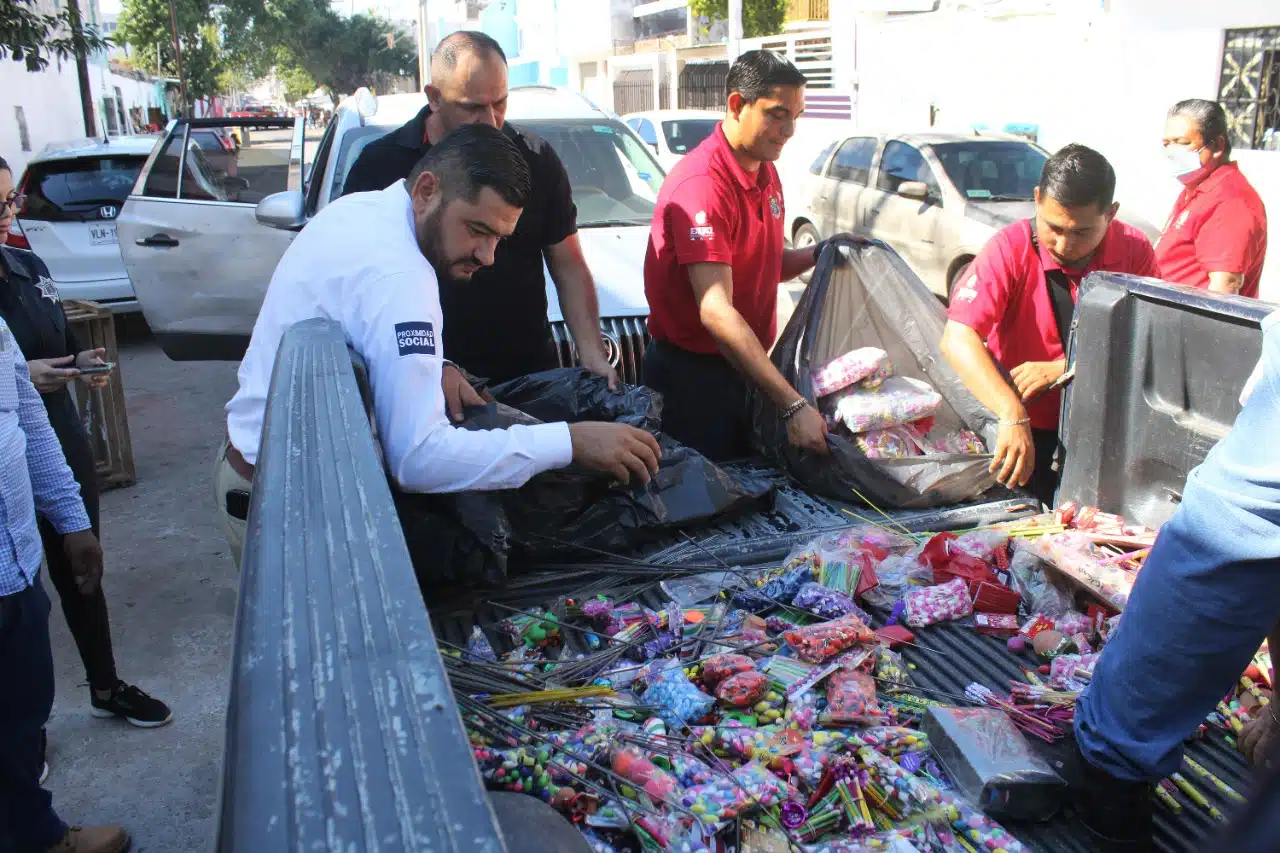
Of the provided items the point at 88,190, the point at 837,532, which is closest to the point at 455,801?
the point at 837,532

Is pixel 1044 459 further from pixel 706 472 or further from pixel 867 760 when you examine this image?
Result: pixel 867 760

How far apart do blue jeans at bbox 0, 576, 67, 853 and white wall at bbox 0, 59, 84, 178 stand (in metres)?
16.2

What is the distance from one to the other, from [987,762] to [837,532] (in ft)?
3.54

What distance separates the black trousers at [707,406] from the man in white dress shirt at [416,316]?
1434mm

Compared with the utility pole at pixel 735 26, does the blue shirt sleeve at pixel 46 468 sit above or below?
below

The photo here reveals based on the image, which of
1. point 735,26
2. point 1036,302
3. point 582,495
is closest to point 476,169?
point 582,495

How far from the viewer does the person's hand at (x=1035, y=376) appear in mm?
3191

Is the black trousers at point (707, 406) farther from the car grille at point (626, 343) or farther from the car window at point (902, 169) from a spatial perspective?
the car window at point (902, 169)

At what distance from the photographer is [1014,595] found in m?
2.44

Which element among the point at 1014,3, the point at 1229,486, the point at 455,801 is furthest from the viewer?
the point at 1014,3

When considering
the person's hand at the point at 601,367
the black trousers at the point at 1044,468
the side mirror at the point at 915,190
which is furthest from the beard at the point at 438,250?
the side mirror at the point at 915,190

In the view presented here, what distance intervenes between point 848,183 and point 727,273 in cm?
830

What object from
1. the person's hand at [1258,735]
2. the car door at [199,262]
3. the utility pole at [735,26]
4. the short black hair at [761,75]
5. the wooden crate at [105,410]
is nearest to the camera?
the person's hand at [1258,735]

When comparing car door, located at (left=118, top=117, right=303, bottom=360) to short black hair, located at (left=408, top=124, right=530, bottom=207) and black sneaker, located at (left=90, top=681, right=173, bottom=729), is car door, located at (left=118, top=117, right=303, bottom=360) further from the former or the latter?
short black hair, located at (left=408, top=124, right=530, bottom=207)
